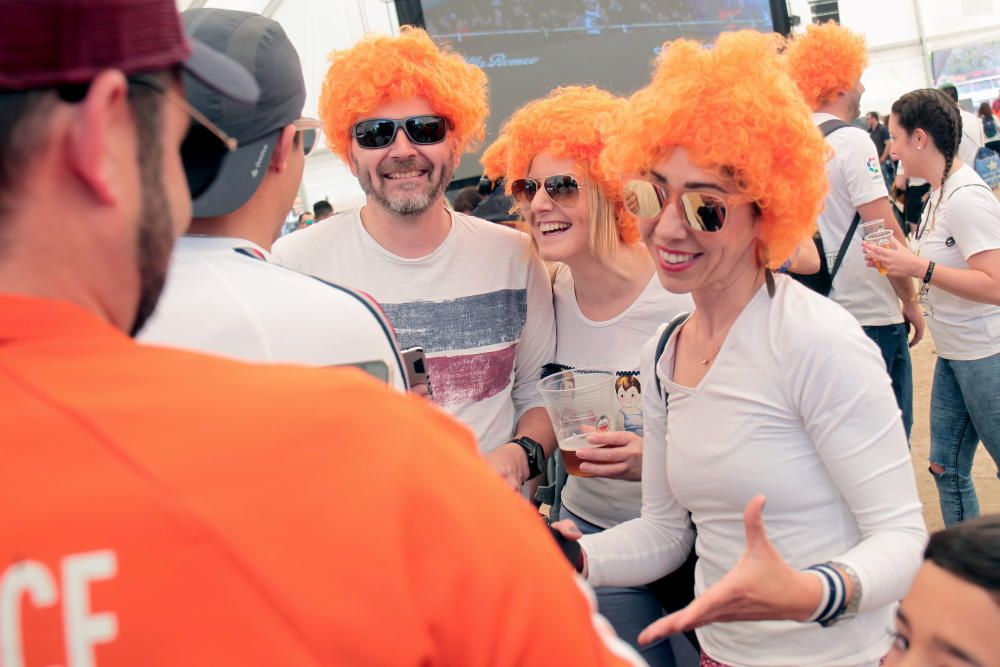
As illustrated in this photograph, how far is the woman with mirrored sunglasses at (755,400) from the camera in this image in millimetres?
1848

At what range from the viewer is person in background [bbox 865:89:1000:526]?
3980 millimetres

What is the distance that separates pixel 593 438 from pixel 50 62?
1.93 metres

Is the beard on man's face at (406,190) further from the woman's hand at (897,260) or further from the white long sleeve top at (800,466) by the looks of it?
the woman's hand at (897,260)

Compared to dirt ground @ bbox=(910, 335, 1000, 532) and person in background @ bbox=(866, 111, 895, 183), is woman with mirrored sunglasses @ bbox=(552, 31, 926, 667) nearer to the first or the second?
dirt ground @ bbox=(910, 335, 1000, 532)

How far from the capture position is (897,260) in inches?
161

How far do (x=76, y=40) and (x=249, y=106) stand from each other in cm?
91

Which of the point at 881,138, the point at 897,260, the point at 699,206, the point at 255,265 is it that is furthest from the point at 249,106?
the point at 881,138

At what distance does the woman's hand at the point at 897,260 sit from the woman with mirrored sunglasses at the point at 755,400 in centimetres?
205

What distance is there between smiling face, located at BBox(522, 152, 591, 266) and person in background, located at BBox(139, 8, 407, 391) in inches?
52.9

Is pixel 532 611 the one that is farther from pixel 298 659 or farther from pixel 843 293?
pixel 843 293

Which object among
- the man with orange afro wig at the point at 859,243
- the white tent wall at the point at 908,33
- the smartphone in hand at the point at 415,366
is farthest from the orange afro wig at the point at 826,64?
the white tent wall at the point at 908,33

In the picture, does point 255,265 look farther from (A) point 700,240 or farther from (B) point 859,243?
(B) point 859,243

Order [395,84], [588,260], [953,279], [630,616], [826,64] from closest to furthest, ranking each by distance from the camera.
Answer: [630,616] → [588,260] → [395,84] → [953,279] → [826,64]

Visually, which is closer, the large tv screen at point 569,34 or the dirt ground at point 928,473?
the dirt ground at point 928,473
